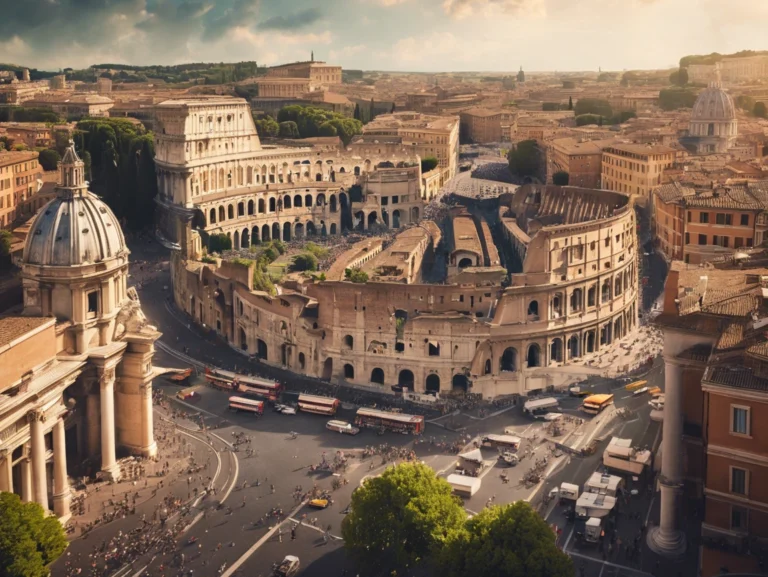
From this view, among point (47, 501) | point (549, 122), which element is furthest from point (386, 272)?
point (549, 122)

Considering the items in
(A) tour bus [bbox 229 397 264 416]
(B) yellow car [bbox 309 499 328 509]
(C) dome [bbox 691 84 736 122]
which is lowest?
(B) yellow car [bbox 309 499 328 509]

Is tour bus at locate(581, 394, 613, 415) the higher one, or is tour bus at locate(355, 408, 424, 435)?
tour bus at locate(581, 394, 613, 415)

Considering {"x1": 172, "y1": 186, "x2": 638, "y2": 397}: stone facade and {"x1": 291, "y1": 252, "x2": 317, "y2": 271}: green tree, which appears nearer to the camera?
{"x1": 172, "y1": 186, "x2": 638, "y2": 397}: stone facade

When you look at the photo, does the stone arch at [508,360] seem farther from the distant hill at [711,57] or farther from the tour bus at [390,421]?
the distant hill at [711,57]

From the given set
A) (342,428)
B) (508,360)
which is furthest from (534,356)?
(342,428)

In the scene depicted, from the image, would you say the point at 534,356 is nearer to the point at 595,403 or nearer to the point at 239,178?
the point at 595,403

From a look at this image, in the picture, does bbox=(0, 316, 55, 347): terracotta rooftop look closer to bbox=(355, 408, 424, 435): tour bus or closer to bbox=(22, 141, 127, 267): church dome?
bbox=(22, 141, 127, 267): church dome

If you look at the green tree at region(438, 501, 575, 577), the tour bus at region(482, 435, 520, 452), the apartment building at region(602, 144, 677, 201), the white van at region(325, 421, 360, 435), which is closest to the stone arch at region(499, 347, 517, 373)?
the tour bus at region(482, 435, 520, 452)
